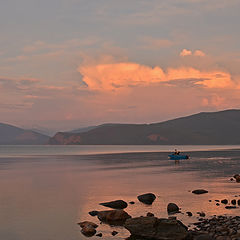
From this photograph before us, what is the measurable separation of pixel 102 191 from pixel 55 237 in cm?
2440

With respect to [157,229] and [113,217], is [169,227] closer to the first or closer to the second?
[157,229]

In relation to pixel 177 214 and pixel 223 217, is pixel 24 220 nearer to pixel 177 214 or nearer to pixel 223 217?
pixel 177 214

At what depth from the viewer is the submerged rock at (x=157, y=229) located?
23.5 metres

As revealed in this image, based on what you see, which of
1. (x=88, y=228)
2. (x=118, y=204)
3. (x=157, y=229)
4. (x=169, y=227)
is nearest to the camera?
(x=169, y=227)

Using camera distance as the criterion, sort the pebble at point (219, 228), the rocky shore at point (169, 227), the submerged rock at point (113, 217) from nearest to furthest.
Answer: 1. the pebble at point (219, 228)
2. the rocky shore at point (169, 227)
3. the submerged rock at point (113, 217)

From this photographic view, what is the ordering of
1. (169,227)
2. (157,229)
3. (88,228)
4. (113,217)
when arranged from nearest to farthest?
(169,227), (157,229), (88,228), (113,217)

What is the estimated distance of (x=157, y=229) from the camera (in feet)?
79.5

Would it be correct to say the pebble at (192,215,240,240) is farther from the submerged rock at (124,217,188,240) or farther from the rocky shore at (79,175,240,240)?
the submerged rock at (124,217,188,240)

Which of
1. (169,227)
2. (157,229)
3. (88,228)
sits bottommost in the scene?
(88,228)

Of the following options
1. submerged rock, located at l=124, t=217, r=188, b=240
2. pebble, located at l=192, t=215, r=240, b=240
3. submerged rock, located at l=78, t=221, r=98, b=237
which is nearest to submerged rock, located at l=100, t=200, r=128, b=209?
submerged rock, located at l=78, t=221, r=98, b=237

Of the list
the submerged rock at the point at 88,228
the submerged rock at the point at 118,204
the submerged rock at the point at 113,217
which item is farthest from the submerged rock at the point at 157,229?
→ the submerged rock at the point at 118,204

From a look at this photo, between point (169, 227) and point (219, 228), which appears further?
point (219, 228)

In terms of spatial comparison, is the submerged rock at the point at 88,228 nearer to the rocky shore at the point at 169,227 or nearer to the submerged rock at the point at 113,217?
the rocky shore at the point at 169,227

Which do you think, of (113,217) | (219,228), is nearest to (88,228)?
(113,217)
